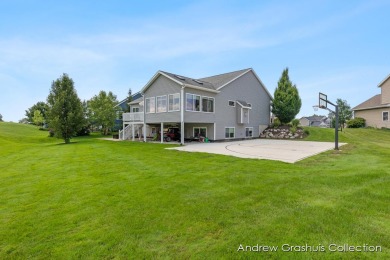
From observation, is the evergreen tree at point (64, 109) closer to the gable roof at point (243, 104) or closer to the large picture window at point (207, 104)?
the large picture window at point (207, 104)

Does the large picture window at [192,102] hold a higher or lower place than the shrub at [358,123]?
higher

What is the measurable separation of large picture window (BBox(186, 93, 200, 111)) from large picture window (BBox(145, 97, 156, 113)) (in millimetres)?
4304

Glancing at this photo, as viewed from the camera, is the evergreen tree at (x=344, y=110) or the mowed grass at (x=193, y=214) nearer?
the mowed grass at (x=193, y=214)

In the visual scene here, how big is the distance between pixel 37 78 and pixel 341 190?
99.7 ft

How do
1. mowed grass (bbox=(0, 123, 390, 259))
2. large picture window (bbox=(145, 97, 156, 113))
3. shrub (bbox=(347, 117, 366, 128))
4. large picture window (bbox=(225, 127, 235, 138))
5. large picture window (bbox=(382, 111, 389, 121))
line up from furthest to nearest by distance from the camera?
shrub (bbox=(347, 117, 366, 128)), large picture window (bbox=(382, 111, 389, 121)), large picture window (bbox=(225, 127, 235, 138)), large picture window (bbox=(145, 97, 156, 113)), mowed grass (bbox=(0, 123, 390, 259))

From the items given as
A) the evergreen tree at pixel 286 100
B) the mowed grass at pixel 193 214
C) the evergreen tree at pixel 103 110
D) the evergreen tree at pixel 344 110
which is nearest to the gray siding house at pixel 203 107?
the evergreen tree at pixel 286 100

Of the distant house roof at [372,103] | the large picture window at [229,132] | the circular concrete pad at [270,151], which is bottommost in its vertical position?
the circular concrete pad at [270,151]

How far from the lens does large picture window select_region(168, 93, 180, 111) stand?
1819 cm

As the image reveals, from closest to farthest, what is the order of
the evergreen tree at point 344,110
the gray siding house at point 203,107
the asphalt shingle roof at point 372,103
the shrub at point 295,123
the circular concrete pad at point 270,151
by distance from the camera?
the circular concrete pad at point 270,151 → the gray siding house at point 203,107 → the shrub at point 295,123 → the asphalt shingle roof at point 372,103 → the evergreen tree at point 344,110

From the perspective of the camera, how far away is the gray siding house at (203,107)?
18328 millimetres

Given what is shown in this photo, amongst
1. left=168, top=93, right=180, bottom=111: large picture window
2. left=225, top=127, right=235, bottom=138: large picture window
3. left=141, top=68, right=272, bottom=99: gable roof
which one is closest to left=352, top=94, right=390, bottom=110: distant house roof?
left=141, top=68, right=272, bottom=99: gable roof

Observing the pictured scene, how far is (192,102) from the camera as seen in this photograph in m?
18.5

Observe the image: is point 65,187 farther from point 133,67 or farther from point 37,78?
point 37,78

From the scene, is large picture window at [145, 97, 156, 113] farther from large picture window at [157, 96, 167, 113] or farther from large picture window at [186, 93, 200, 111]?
large picture window at [186, 93, 200, 111]
